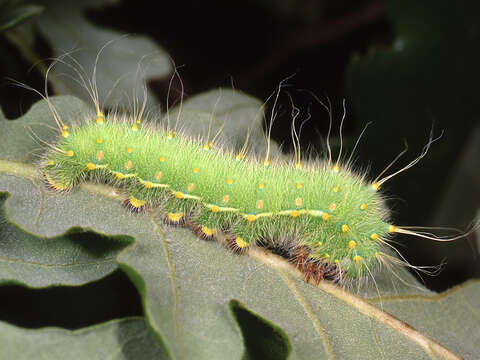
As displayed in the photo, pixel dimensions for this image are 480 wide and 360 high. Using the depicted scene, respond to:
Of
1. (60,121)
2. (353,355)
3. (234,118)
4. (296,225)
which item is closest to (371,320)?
(353,355)

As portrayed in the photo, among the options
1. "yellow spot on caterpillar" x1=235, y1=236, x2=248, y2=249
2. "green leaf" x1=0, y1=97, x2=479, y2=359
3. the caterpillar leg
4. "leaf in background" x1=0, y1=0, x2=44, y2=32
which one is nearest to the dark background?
"leaf in background" x1=0, y1=0, x2=44, y2=32

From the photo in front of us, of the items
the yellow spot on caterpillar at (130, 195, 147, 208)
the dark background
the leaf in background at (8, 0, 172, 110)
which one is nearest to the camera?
the yellow spot on caterpillar at (130, 195, 147, 208)

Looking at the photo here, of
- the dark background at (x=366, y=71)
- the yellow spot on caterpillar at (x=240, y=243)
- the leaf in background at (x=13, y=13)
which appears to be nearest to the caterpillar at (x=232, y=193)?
the yellow spot on caterpillar at (x=240, y=243)

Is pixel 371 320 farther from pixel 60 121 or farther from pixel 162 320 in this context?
pixel 60 121

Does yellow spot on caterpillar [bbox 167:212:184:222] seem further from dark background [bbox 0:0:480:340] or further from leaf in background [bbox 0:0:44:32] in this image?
leaf in background [bbox 0:0:44:32]

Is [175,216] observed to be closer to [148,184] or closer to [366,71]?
[148,184]

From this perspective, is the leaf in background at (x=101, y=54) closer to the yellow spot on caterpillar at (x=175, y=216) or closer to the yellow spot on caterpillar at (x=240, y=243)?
the yellow spot on caterpillar at (x=175, y=216)
